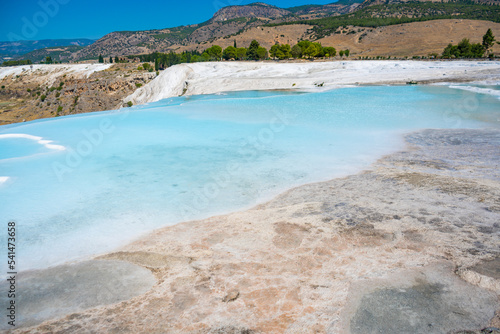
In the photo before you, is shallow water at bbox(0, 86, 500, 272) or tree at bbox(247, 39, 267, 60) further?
tree at bbox(247, 39, 267, 60)

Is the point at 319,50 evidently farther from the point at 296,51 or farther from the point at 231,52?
the point at 231,52

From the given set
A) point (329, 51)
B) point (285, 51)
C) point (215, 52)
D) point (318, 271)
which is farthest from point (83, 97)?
point (318, 271)

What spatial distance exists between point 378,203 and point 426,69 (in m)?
34.7

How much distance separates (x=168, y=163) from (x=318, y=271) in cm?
574

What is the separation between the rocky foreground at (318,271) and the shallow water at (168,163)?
740mm

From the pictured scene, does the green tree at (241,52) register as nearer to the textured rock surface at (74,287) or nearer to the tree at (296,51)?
the tree at (296,51)

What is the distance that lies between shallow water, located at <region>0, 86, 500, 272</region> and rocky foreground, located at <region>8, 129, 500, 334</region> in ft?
2.43

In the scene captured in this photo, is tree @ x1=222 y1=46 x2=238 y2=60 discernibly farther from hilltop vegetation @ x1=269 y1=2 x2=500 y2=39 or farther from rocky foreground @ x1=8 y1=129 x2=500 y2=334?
rocky foreground @ x1=8 y1=129 x2=500 y2=334

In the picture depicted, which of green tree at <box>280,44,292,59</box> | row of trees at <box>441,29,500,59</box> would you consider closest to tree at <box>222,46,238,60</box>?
green tree at <box>280,44,292,59</box>

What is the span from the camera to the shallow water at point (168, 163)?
16.7ft

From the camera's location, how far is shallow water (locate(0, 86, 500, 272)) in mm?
5102

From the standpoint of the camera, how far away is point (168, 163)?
820 centimetres

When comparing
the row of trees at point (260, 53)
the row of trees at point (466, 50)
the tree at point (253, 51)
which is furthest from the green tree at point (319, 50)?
the row of trees at point (466, 50)

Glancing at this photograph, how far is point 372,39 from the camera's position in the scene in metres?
95.4
